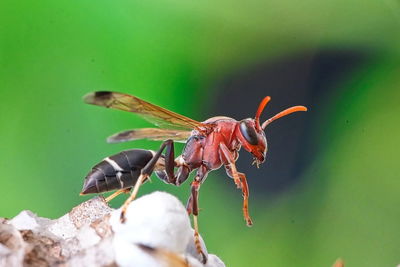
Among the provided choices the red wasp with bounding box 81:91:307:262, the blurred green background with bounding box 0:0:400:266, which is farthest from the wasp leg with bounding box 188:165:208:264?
the blurred green background with bounding box 0:0:400:266

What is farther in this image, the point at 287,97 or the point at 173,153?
the point at 287,97

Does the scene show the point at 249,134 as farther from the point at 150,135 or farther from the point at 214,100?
the point at 214,100

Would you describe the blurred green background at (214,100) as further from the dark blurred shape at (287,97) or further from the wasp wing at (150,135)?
the wasp wing at (150,135)

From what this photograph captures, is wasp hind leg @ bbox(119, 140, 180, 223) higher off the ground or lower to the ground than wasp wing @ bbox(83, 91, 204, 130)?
lower

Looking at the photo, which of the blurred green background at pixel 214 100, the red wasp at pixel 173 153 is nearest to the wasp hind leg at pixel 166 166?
the red wasp at pixel 173 153

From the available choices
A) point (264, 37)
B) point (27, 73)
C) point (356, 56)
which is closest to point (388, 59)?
point (356, 56)

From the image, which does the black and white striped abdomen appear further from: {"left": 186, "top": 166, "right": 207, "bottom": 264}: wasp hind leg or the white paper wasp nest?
the white paper wasp nest

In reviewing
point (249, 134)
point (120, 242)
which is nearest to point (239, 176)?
point (249, 134)
